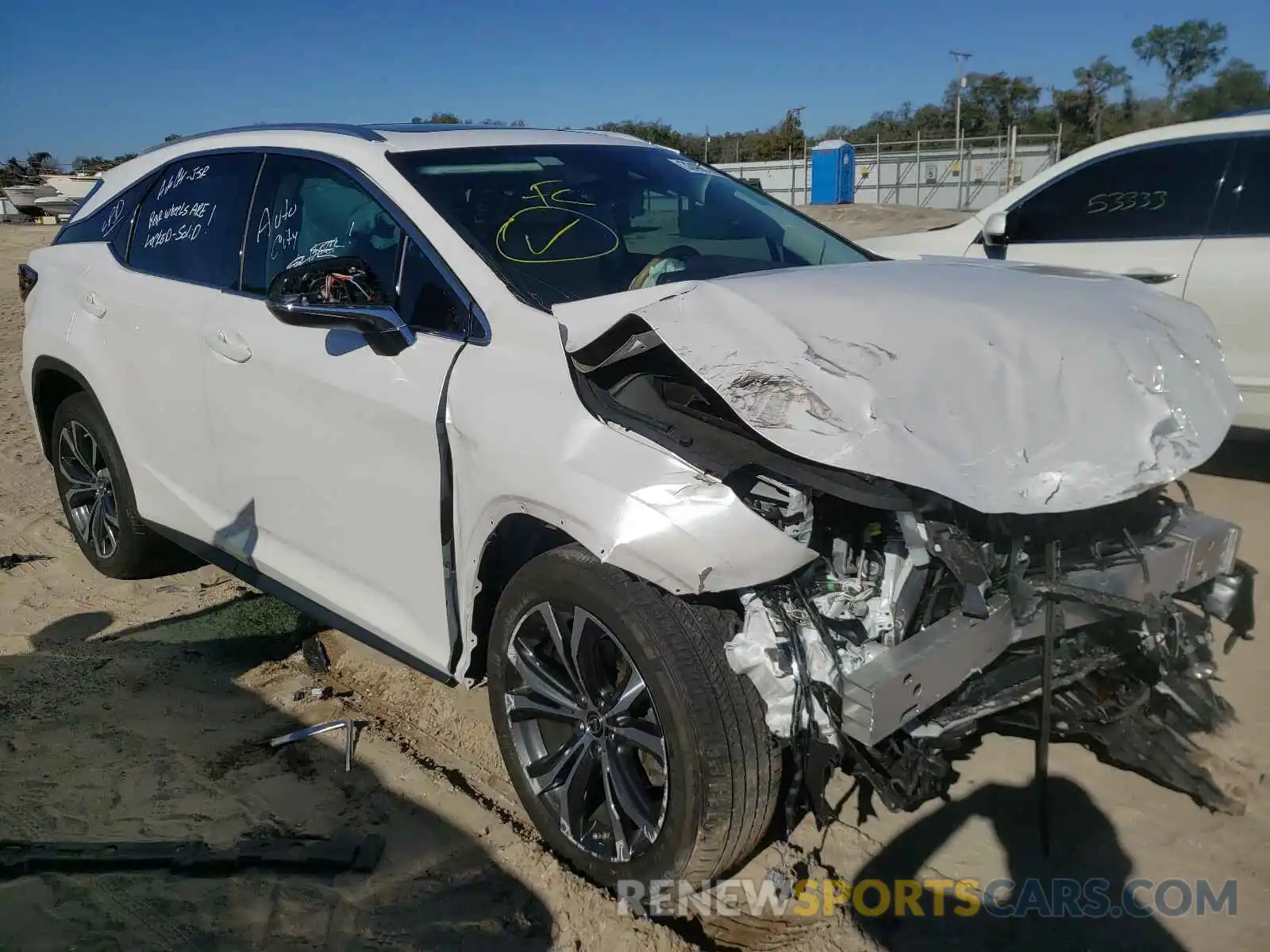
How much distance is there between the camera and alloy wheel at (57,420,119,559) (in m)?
4.63

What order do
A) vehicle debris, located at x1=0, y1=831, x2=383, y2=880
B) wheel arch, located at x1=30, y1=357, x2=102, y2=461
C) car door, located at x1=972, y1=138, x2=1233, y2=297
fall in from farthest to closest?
1. car door, located at x1=972, y1=138, x2=1233, y2=297
2. wheel arch, located at x1=30, y1=357, x2=102, y2=461
3. vehicle debris, located at x1=0, y1=831, x2=383, y2=880

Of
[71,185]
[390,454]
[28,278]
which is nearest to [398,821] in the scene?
[390,454]

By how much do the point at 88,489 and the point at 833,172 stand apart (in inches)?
1092

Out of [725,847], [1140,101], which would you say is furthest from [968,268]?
[1140,101]

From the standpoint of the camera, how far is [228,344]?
356 centimetres

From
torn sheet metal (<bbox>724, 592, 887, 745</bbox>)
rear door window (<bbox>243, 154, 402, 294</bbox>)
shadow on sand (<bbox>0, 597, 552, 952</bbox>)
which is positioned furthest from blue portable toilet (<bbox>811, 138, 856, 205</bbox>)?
torn sheet metal (<bbox>724, 592, 887, 745</bbox>)

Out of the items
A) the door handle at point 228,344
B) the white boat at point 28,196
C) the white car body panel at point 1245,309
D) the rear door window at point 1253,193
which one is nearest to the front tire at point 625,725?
the door handle at point 228,344

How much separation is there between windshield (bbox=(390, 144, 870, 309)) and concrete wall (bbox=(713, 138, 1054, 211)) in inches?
902

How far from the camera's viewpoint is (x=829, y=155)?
96.0 feet

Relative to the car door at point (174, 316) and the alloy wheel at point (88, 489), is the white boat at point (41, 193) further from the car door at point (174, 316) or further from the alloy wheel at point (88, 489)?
the car door at point (174, 316)

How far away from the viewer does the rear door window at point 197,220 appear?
383cm

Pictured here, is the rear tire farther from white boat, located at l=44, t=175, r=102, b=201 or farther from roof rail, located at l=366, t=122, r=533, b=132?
white boat, located at l=44, t=175, r=102, b=201

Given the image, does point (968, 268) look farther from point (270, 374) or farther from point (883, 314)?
point (270, 374)

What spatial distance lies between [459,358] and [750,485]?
0.98 meters
